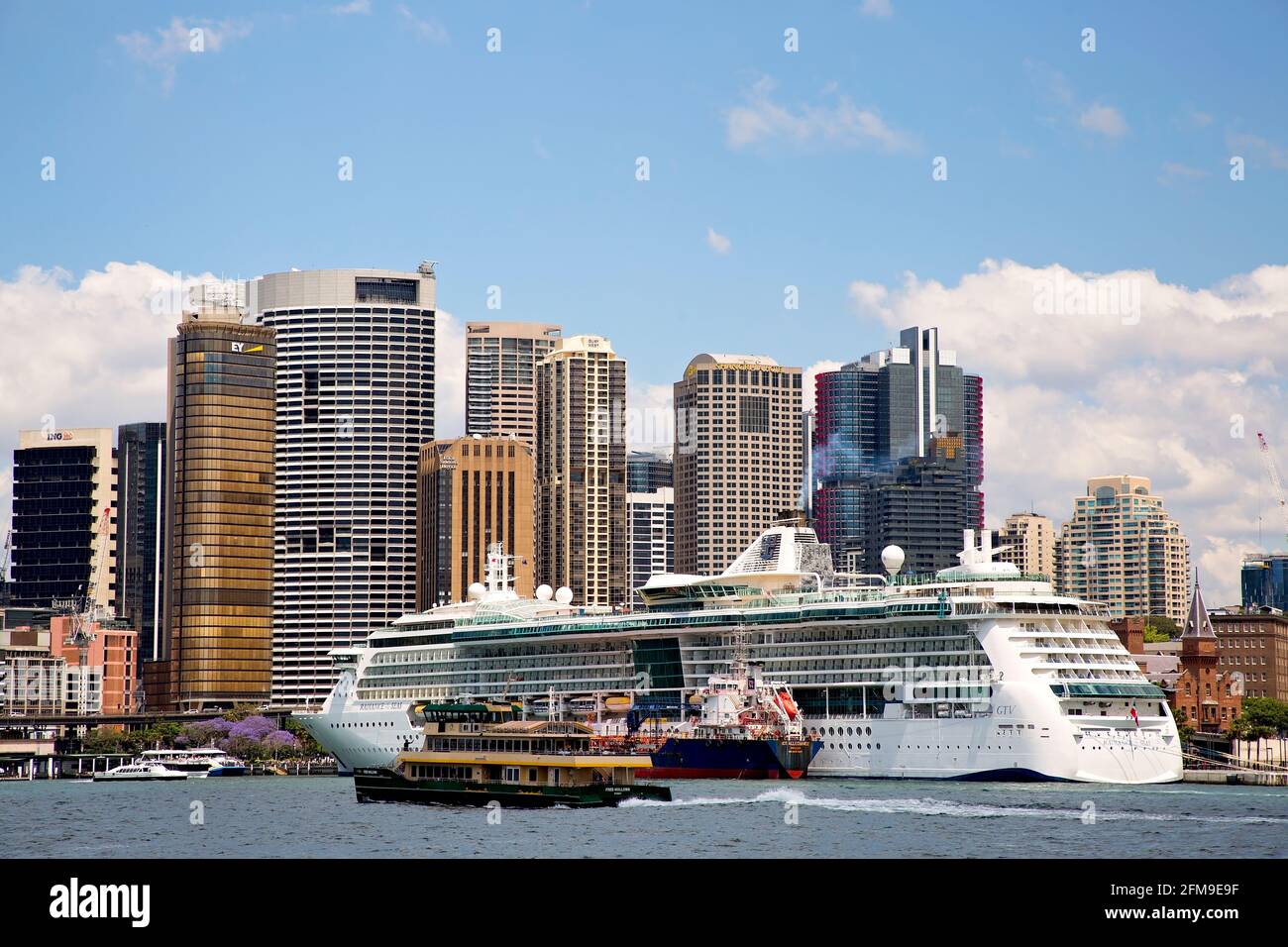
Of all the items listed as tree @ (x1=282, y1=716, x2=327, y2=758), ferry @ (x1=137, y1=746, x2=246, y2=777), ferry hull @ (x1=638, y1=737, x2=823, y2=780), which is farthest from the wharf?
tree @ (x1=282, y1=716, x2=327, y2=758)

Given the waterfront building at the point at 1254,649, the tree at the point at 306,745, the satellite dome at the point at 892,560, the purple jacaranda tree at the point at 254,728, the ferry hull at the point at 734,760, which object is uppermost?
the satellite dome at the point at 892,560

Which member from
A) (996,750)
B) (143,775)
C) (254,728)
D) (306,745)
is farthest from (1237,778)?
(254,728)

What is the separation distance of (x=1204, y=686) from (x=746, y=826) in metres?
92.5

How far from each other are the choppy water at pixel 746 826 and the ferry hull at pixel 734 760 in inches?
187

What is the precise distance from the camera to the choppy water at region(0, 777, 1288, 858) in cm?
5688

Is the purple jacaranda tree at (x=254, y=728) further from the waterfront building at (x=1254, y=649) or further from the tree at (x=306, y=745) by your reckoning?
the waterfront building at (x=1254, y=649)

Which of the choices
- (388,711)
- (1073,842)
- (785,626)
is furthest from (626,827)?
(388,711)

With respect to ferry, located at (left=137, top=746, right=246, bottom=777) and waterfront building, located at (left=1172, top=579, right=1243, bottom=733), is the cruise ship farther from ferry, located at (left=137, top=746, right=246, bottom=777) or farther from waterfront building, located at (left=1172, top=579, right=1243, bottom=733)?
waterfront building, located at (left=1172, top=579, right=1243, bottom=733)

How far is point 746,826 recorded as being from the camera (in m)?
65.8

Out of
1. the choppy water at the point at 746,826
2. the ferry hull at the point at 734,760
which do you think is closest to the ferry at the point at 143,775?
the choppy water at the point at 746,826

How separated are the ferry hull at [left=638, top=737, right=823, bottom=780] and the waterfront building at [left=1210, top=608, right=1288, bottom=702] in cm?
7614

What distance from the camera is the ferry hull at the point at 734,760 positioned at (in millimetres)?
101125
